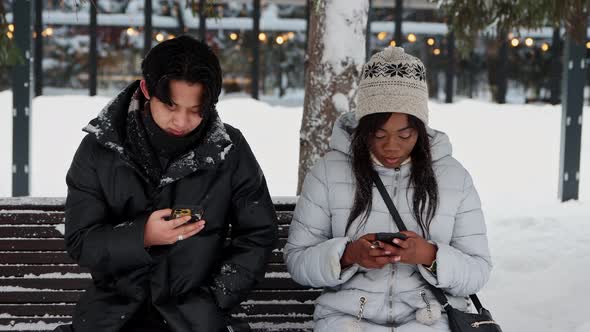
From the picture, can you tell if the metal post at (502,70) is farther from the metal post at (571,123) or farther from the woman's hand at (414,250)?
the woman's hand at (414,250)

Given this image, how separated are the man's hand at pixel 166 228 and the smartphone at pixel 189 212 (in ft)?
0.05

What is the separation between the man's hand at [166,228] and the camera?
266 cm

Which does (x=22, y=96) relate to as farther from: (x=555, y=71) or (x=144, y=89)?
(x=555, y=71)

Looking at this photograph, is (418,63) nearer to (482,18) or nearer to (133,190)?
(133,190)

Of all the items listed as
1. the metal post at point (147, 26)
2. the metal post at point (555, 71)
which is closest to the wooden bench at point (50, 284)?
the metal post at point (147, 26)

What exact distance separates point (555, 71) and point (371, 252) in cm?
1639

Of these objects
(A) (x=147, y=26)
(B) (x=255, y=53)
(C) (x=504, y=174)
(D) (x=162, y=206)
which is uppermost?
(A) (x=147, y=26)

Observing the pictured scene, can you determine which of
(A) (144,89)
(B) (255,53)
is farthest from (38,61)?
(A) (144,89)

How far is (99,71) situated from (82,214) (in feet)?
46.6

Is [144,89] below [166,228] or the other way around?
the other way around

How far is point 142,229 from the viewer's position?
2707 millimetres

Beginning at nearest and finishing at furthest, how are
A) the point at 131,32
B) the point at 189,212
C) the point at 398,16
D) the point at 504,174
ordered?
the point at 189,212 → the point at 504,174 → the point at 131,32 → the point at 398,16

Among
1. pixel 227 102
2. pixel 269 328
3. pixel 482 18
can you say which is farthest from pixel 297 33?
pixel 269 328

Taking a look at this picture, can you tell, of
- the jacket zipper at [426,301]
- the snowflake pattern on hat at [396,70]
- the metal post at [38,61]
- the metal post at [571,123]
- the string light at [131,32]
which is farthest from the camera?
the string light at [131,32]
